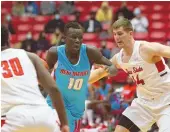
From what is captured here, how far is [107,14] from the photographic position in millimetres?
17203

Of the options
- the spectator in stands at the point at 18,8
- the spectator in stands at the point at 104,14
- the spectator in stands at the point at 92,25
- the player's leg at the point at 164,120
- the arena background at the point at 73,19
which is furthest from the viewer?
the spectator in stands at the point at 18,8

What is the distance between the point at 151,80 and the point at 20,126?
8.19 ft

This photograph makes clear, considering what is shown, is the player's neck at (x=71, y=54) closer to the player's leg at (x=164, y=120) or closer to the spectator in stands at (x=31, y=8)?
the player's leg at (x=164, y=120)

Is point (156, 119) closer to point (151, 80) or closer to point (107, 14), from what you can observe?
point (151, 80)

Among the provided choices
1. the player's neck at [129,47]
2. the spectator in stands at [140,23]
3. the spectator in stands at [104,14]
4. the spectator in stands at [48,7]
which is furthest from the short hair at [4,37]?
the spectator in stands at [48,7]

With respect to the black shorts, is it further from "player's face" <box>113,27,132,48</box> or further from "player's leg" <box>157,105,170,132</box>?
"player's face" <box>113,27,132,48</box>

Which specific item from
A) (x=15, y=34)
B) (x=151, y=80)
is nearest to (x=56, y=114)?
(x=151, y=80)

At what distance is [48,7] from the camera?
18.4 m

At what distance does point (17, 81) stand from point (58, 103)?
0.39m

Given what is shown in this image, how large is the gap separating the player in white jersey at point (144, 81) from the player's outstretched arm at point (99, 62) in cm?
5

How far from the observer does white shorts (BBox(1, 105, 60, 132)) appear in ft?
13.5

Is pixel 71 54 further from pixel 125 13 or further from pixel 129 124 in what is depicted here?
pixel 125 13

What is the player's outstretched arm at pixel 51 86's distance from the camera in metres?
4.20

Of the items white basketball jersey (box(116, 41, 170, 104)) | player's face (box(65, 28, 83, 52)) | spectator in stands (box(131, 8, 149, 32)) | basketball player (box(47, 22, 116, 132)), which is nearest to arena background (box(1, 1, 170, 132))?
spectator in stands (box(131, 8, 149, 32))
